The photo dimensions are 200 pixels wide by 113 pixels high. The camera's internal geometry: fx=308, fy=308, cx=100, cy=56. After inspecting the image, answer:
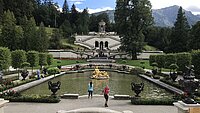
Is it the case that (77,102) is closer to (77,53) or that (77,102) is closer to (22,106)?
(22,106)

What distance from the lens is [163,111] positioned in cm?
1684

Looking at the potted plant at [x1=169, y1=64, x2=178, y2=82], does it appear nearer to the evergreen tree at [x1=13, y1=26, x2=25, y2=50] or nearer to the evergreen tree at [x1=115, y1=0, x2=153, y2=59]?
the evergreen tree at [x1=115, y1=0, x2=153, y2=59]

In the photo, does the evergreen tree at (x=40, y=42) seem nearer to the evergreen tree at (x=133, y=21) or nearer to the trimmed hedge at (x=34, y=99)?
the evergreen tree at (x=133, y=21)

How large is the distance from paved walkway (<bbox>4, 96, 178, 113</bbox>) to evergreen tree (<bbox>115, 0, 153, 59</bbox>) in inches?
1812

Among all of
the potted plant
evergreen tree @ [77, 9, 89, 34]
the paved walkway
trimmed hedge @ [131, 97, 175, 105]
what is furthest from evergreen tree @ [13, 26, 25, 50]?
evergreen tree @ [77, 9, 89, 34]

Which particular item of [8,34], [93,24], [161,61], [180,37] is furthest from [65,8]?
[161,61]

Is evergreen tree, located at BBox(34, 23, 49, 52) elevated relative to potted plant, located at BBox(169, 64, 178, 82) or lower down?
elevated

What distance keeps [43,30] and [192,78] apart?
63880 millimetres

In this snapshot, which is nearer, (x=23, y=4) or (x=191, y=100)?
(x=191, y=100)

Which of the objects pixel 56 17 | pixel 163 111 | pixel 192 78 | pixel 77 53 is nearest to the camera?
pixel 192 78

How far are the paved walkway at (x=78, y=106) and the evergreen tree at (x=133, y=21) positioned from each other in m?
46.0

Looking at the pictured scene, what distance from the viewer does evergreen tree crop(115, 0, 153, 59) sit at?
217 ft

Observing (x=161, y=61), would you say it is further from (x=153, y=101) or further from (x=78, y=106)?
(x=78, y=106)

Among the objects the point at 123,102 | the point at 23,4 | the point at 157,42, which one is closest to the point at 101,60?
the point at 157,42
